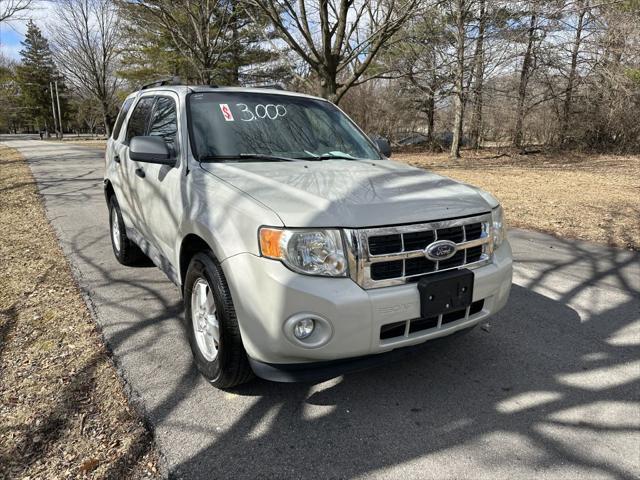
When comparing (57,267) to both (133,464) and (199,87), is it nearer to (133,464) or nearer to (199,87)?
(199,87)

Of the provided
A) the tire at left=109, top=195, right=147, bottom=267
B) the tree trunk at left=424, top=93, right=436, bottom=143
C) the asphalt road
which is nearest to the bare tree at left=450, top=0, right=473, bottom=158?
the tree trunk at left=424, top=93, right=436, bottom=143

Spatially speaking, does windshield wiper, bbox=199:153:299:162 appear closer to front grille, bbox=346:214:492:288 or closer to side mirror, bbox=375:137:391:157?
side mirror, bbox=375:137:391:157

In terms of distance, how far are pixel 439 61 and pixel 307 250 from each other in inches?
718

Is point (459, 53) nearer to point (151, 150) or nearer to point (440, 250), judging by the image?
point (151, 150)

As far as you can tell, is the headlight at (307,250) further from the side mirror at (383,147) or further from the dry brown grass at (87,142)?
the dry brown grass at (87,142)

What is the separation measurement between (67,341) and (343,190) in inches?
92.8

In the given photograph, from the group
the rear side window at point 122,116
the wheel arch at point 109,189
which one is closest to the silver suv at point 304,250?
the rear side window at point 122,116

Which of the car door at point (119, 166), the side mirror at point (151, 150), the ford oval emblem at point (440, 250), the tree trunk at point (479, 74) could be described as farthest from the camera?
the tree trunk at point (479, 74)

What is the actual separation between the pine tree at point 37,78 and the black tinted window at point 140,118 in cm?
7604

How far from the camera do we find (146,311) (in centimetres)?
381

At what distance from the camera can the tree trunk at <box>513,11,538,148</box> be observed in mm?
18375

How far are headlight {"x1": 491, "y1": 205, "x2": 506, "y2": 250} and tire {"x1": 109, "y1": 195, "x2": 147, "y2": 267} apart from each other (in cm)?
367

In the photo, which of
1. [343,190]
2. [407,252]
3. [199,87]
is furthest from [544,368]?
[199,87]

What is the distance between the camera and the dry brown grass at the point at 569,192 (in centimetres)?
680
